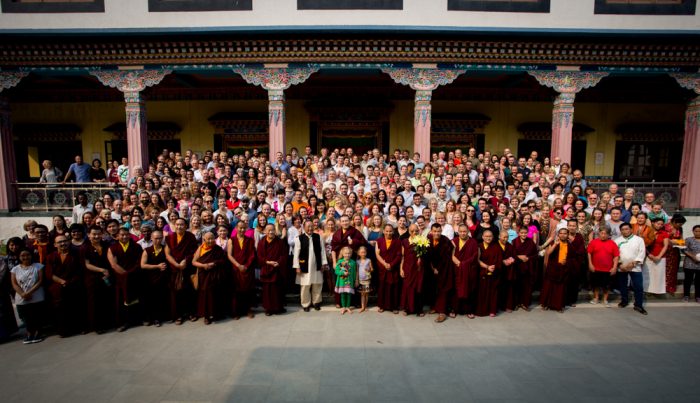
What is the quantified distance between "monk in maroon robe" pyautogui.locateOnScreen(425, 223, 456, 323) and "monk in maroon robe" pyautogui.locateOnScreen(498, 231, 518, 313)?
33.2 inches

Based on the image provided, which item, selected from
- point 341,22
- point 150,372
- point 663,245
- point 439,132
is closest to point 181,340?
point 150,372

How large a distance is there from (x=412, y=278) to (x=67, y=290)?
16.4 ft

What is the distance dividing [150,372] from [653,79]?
1647 cm

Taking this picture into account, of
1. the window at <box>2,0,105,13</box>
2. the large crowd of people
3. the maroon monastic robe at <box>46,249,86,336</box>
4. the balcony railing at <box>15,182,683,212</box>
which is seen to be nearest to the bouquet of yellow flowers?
the large crowd of people

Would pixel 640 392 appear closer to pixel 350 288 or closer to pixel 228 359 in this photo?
pixel 350 288

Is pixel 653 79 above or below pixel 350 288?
above

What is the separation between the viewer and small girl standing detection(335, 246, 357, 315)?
19.9 ft

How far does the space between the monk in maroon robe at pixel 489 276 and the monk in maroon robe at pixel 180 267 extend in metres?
4.48

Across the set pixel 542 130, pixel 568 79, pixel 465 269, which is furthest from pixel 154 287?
pixel 542 130

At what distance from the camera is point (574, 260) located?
618 cm

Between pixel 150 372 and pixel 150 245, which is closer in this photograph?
pixel 150 372

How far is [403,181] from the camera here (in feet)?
27.0

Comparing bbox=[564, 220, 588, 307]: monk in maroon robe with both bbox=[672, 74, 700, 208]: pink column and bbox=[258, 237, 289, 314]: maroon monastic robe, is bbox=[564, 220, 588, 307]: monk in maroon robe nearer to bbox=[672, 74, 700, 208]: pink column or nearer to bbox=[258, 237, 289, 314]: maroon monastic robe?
bbox=[258, 237, 289, 314]: maroon monastic robe

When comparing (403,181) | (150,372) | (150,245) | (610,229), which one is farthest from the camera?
(403,181)
